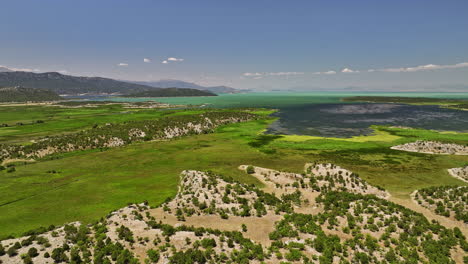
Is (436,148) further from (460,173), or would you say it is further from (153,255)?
(153,255)

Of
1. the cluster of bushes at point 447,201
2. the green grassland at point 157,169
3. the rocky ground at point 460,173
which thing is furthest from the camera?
the rocky ground at point 460,173

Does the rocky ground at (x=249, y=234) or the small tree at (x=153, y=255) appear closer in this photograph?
the small tree at (x=153, y=255)

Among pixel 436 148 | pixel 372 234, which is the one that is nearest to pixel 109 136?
pixel 372 234

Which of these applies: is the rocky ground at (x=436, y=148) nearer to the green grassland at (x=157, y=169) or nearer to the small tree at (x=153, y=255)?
the green grassland at (x=157, y=169)

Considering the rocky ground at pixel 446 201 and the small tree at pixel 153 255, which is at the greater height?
the small tree at pixel 153 255

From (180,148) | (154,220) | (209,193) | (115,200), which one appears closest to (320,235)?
(209,193)

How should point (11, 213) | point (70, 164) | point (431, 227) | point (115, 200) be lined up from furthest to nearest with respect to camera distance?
point (70, 164) → point (115, 200) → point (11, 213) → point (431, 227)

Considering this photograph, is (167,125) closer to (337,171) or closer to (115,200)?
(115,200)

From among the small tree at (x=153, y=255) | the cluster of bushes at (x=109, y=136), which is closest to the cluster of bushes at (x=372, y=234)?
the small tree at (x=153, y=255)
